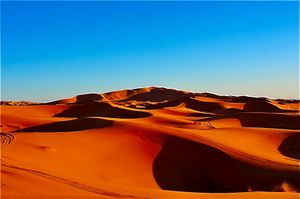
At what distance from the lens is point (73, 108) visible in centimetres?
4078

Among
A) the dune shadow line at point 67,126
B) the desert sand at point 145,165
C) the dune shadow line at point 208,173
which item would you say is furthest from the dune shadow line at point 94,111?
the dune shadow line at point 208,173

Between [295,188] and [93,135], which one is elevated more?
[93,135]

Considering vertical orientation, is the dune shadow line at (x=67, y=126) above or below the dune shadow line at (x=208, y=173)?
above

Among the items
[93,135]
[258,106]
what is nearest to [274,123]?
[258,106]

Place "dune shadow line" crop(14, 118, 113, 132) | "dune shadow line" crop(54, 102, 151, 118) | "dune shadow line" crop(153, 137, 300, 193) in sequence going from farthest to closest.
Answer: "dune shadow line" crop(54, 102, 151, 118) → "dune shadow line" crop(14, 118, 113, 132) → "dune shadow line" crop(153, 137, 300, 193)

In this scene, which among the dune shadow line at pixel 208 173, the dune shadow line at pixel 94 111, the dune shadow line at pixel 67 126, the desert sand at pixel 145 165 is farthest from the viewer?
the dune shadow line at pixel 94 111

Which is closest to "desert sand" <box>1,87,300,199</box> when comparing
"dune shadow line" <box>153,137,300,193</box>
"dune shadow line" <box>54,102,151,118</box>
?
"dune shadow line" <box>153,137,300,193</box>

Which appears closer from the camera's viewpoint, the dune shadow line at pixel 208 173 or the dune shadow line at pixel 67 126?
the dune shadow line at pixel 208 173

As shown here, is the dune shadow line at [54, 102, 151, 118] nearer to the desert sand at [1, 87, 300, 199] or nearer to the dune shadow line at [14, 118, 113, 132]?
the dune shadow line at [14, 118, 113, 132]

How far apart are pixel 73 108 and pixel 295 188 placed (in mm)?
31065

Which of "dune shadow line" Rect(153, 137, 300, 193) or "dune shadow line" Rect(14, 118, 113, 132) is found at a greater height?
"dune shadow line" Rect(14, 118, 113, 132)

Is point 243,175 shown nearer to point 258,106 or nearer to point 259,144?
point 259,144

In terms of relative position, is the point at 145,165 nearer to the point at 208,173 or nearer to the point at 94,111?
the point at 208,173

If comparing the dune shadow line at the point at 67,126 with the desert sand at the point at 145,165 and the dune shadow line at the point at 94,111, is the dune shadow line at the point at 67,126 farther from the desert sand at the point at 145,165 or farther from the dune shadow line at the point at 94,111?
the dune shadow line at the point at 94,111
